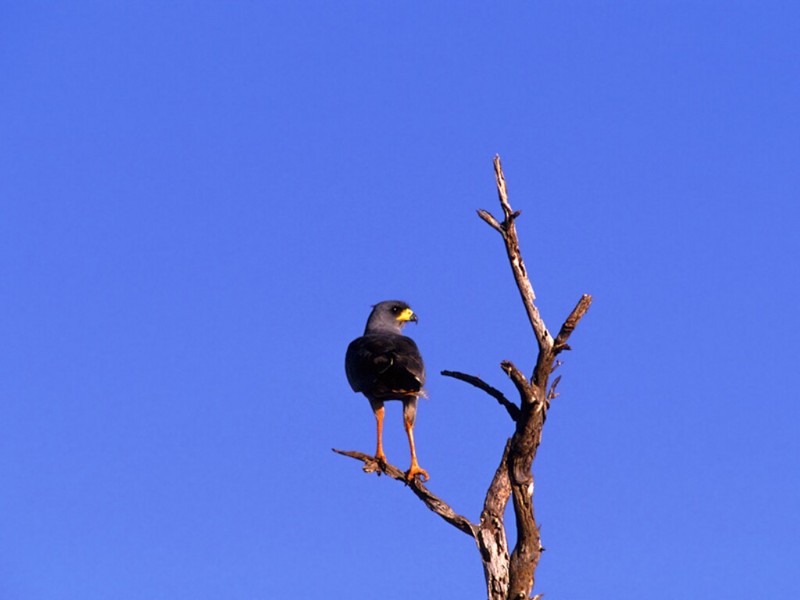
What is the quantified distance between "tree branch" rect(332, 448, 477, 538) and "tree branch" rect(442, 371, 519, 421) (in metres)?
1.05

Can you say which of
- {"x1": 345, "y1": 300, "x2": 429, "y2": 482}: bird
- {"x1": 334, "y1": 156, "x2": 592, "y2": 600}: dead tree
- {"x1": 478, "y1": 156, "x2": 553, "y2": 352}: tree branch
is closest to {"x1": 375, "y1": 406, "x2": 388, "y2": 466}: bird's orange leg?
{"x1": 345, "y1": 300, "x2": 429, "y2": 482}: bird

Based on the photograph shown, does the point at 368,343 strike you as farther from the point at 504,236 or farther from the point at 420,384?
the point at 504,236

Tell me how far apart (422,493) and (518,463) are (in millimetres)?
1072

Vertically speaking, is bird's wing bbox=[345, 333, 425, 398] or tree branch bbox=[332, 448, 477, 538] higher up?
bird's wing bbox=[345, 333, 425, 398]

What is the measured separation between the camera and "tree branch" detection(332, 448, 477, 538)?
1055cm

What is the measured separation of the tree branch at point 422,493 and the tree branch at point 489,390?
105 centimetres

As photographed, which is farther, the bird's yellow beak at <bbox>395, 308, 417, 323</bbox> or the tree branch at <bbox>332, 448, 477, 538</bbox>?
the bird's yellow beak at <bbox>395, 308, 417, 323</bbox>

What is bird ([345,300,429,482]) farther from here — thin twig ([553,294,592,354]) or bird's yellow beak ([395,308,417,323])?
thin twig ([553,294,592,354])

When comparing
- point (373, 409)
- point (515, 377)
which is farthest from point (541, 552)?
point (373, 409)

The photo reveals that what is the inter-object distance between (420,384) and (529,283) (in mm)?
2387

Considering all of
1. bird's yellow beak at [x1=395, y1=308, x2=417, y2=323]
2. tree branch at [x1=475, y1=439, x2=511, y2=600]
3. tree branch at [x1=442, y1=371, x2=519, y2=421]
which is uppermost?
bird's yellow beak at [x1=395, y1=308, x2=417, y2=323]

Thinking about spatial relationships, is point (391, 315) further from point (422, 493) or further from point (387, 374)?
point (422, 493)

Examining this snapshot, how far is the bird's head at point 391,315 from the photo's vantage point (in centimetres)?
1391

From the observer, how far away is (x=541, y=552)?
1025 centimetres
